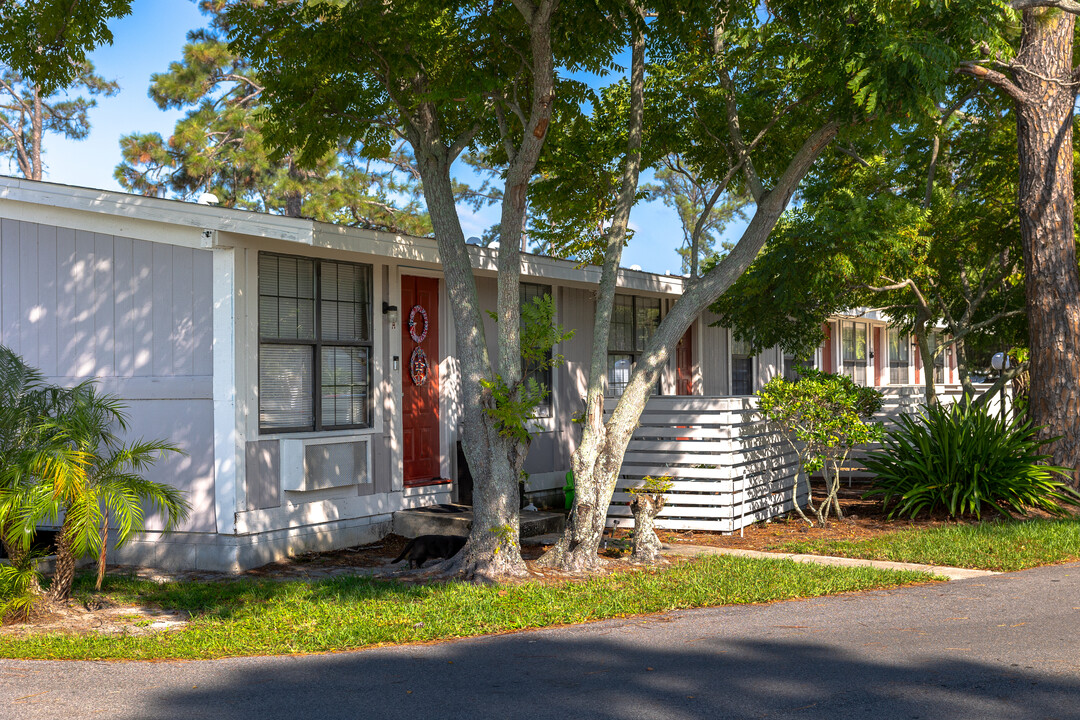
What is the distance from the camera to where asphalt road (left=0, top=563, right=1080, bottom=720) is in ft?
14.6

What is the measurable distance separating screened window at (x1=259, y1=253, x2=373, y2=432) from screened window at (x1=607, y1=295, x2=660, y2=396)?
Answer: 416cm

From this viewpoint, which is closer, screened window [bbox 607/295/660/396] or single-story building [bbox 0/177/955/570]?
single-story building [bbox 0/177/955/570]

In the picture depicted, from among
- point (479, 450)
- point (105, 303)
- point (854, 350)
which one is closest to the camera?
point (479, 450)

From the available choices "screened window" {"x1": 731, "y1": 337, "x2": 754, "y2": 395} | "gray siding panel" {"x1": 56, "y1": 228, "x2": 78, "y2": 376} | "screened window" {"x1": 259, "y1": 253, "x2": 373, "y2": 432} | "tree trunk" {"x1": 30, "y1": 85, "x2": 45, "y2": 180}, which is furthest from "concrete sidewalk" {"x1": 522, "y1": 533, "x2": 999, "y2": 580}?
"tree trunk" {"x1": 30, "y1": 85, "x2": 45, "y2": 180}

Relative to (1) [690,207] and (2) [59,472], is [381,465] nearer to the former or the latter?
(2) [59,472]

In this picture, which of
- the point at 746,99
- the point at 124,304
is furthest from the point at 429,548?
the point at 746,99

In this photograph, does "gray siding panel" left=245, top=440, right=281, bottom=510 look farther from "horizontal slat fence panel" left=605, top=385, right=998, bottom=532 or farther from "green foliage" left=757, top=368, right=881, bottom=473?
"green foliage" left=757, top=368, right=881, bottom=473

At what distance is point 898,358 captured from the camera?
75.9 feet

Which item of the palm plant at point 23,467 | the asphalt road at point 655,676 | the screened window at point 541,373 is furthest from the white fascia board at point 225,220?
the asphalt road at point 655,676

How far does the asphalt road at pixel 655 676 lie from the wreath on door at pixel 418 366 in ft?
15.0

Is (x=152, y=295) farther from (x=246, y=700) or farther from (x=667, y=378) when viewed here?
(x=667, y=378)

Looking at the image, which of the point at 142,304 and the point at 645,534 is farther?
the point at 142,304

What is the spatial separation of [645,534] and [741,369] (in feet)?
28.8

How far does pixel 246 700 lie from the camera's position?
4.66 m
